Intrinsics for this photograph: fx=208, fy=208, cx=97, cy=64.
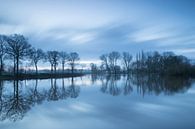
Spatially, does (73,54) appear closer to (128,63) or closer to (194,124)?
(128,63)

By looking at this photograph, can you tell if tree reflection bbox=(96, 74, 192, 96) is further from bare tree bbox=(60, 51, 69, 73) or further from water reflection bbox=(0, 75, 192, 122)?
bare tree bbox=(60, 51, 69, 73)

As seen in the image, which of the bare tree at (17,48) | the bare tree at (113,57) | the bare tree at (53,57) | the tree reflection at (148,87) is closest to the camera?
the tree reflection at (148,87)

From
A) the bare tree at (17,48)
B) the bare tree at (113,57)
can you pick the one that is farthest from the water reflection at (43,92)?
the bare tree at (113,57)

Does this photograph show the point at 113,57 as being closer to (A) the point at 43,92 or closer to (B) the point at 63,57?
(B) the point at 63,57

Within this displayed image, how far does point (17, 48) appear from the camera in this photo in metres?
39.5

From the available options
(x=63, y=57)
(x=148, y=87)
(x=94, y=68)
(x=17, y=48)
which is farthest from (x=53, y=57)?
(x=94, y=68)

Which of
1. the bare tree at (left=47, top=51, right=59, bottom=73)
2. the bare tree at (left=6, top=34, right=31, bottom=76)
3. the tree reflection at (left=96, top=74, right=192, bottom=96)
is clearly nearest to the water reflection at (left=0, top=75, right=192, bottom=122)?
the tree reflection at (left=96, top=74, right=192, bottom=96)

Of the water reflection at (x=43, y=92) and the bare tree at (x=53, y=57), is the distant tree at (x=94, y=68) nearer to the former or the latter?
the bare tree at (x=53, y=57)

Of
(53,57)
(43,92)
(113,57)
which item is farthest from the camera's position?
(113,57)

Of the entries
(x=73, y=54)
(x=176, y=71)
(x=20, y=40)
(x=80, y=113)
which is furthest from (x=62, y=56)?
(x=80, y=113)

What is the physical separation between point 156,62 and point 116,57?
929 inches

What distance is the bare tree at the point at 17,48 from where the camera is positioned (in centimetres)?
3934

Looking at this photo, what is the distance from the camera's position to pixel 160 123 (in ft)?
25.2

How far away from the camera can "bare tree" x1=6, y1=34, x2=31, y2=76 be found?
3934 centimetres
